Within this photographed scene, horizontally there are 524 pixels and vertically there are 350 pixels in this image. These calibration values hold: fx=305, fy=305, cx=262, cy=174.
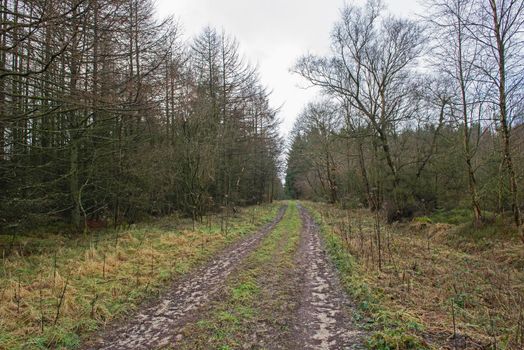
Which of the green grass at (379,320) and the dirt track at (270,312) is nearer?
the green grass at (379,320)

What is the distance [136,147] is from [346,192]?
21.3 meters

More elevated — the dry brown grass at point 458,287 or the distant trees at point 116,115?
the distant trees at point 116,115

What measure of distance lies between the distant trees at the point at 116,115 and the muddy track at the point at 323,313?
5.05 meters

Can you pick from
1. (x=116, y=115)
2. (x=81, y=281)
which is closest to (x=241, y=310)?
(x=81, y=281)

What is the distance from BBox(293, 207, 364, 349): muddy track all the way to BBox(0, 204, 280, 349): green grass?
2.98m

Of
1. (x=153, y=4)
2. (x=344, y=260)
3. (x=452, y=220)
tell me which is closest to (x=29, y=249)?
(x=344, y=260)

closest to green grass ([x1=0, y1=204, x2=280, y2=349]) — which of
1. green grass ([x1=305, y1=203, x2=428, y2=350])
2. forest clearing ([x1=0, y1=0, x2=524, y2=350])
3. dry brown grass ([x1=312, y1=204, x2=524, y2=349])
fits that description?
forest clearing ([x1=0, y1=0, x2=524, y2=350])

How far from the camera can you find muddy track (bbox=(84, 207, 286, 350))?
421 centimetres

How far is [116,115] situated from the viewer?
27.0ft

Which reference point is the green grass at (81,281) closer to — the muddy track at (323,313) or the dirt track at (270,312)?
the dirt track at (270,312)

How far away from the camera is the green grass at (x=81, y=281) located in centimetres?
455

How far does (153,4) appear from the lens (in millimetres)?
13055

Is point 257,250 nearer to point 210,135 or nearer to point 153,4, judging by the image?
point 210,135

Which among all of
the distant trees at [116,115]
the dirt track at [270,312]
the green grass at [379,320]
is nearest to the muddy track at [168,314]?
the dirt track at [270,312]
